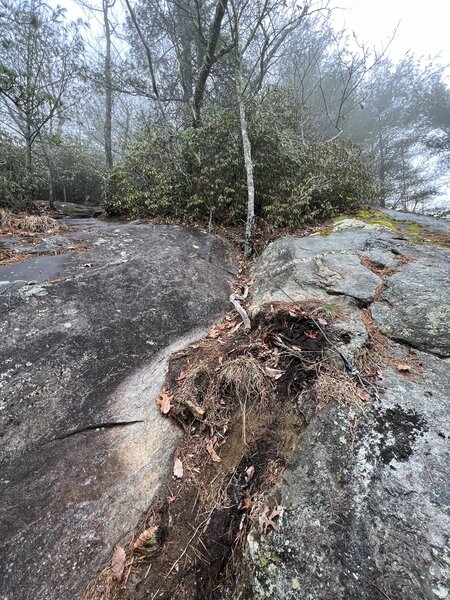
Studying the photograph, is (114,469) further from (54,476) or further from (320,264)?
(320,264)

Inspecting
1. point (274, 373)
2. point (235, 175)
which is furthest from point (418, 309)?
point (235, 175)

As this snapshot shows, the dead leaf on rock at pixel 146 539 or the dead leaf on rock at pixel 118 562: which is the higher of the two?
→ the dead leaf on rock at pixel 146 539

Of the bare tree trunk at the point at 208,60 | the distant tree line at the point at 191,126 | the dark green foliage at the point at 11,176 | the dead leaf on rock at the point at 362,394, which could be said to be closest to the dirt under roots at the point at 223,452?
the dead leaf on rock at the point at 362,394

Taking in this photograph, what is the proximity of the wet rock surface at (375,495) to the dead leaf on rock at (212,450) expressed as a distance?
58 cm

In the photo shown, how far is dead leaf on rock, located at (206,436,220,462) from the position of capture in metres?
2.11

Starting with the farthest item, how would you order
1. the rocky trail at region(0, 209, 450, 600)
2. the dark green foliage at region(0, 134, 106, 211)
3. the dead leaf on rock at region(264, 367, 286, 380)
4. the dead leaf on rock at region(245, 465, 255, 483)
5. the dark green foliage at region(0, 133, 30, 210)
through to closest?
the dark green foliage at region(0, 134, 106, 211), the dark green foliage at region(0, 133, 30, 210), the dead leaf on rock at region(264, 367, 286, 380), the dead leaf on rock at region(245, 465, 255, 483), the rocky trail at region(0, 209, 450, 600)

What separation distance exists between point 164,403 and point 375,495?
1714mm

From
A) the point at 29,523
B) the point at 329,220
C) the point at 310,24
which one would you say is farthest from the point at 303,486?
the point at 310,24

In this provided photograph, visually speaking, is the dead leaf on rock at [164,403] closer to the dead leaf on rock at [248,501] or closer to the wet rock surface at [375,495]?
the dead leaf on rock at [248,501]

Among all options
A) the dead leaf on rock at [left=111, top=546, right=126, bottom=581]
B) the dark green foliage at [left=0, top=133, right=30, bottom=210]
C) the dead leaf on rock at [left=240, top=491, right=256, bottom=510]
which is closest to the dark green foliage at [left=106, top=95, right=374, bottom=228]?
the dark green foliage at [left=0, top=133, right=30, bottom=210]

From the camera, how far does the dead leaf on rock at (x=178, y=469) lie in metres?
2.07

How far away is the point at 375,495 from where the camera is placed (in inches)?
59.9

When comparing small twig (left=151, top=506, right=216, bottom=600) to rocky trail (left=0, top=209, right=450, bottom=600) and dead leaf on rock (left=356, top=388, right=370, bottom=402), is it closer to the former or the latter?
rocky trail (left=0, top=209, right=450, bottom=600)

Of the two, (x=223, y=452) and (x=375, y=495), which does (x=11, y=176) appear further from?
(x=375, y=495)
